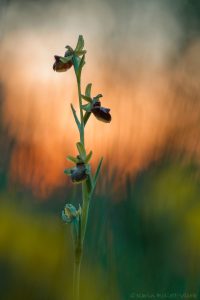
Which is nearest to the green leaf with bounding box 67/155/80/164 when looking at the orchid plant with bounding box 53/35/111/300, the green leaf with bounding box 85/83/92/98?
the orchid plant with bounding box 53/35/111/300

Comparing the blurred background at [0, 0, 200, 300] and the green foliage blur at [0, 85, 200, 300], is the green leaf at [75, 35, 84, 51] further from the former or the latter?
the green foliage blur at [0, 85, 200, 300]

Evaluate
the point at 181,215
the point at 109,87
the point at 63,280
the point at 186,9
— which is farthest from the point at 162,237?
the point at 186,9

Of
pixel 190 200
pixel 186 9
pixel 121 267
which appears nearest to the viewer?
pixel 121 267

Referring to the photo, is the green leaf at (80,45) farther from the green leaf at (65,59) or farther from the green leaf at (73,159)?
the green leaf at (73,159)

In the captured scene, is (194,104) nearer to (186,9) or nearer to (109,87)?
(109,87)

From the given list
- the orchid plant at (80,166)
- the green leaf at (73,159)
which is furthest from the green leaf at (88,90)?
the green leaf at (73,159)

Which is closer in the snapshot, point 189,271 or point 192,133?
point 189,271

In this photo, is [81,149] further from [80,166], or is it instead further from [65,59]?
[65,59]
